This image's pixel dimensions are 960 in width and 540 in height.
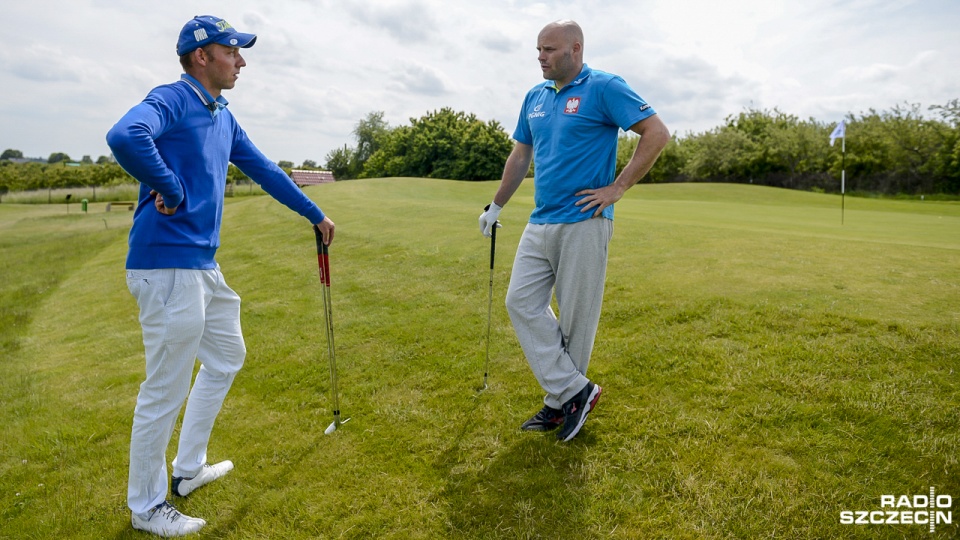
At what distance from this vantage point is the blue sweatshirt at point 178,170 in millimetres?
3018

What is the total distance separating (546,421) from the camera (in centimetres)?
444

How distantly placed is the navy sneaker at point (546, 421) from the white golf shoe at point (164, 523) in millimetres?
2276

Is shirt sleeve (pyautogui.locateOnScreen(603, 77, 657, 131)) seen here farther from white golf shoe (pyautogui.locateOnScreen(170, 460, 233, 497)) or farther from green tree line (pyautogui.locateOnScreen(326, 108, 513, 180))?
green tree line (pyautogui.locateOnScreen(326, 108, 513, 180))

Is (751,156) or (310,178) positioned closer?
(310,178)

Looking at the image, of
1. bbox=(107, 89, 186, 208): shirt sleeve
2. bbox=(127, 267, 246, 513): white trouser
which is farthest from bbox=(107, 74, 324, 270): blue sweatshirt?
bbox=(127, 267, 246, 513): white trouser

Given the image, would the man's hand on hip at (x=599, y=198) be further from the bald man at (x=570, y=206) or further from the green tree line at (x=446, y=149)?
the green tree line at (x=446, y=149)

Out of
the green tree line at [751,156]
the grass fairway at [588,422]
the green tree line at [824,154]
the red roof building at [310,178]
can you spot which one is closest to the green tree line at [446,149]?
the green tree line at [751,156]

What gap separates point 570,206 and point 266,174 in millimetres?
2122

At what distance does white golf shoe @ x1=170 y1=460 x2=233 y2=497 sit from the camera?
396 centimetres

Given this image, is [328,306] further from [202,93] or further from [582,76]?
[582,76]

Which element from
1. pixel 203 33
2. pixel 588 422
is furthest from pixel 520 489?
pixel 203 33

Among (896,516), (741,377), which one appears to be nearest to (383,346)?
(741,377)

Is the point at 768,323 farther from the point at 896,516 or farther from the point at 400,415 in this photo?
the point at 400,415

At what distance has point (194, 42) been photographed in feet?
11.2
